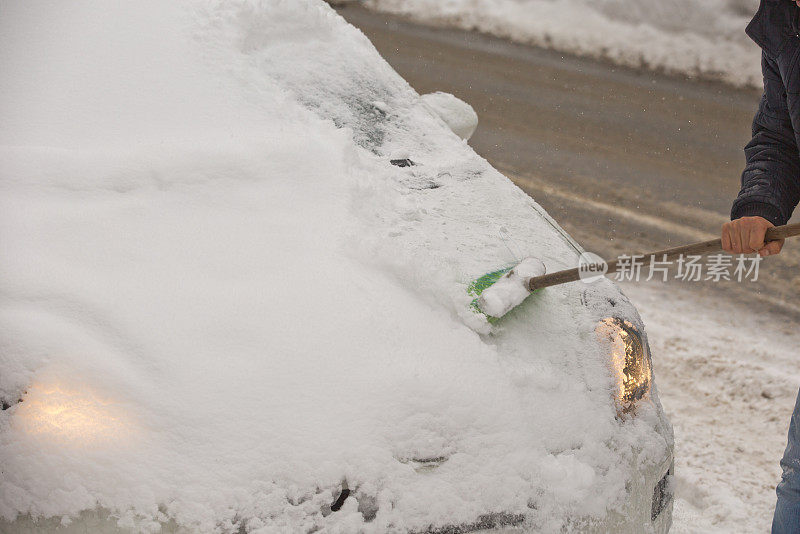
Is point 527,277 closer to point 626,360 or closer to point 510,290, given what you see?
point 510,290

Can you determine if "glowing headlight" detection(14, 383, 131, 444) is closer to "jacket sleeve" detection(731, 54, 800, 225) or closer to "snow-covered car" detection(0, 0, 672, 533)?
"snow-covered car" detection(0, 0, 672, 533)

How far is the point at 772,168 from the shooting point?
7.51ft

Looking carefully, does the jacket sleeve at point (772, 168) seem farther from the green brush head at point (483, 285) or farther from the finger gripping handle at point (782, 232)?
the green brush head at point (483, 285)

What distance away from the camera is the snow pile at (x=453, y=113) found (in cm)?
329

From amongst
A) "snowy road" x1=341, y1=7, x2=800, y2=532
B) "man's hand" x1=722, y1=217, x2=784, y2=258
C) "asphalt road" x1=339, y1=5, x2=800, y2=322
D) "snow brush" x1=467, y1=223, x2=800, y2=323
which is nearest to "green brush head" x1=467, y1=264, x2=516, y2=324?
"snow brush" x1=467, y1=223, x2=800, y2=323

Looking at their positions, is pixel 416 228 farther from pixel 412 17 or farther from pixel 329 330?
pixel 412 17

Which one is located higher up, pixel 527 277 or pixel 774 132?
pixel 774 132

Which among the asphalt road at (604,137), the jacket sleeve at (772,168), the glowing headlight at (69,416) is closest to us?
the glowing headlight at (69,416)

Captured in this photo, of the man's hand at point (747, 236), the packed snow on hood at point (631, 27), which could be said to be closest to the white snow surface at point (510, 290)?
the man's hand at point (747, 236)

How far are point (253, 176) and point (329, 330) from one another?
0.64 m

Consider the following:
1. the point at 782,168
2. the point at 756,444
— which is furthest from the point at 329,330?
the point at 756,444

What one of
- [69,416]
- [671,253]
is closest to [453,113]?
[671,253]

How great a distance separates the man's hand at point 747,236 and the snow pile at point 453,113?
1473mm

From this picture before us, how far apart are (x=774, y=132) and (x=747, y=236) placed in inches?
19.5
